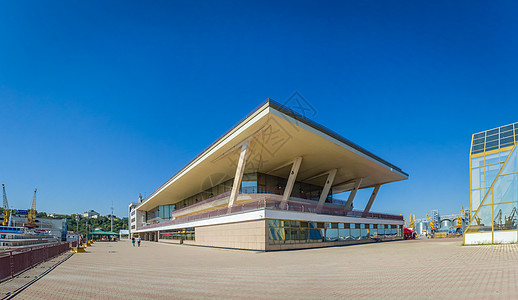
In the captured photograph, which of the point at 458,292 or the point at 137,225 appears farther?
the point at 137,225

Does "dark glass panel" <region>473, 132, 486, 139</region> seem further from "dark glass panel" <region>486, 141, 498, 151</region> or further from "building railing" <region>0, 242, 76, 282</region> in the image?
"building railing" <region>0, 242, 76, 282</region>

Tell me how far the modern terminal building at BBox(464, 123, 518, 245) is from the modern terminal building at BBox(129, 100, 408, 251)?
38.7 ft

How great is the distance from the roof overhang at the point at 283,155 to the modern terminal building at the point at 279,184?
0.08m

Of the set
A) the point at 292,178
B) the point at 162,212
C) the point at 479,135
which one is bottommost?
the point at 162,212

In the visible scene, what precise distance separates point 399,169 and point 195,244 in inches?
1196

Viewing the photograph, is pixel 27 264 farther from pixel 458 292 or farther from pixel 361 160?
pixel 361 160

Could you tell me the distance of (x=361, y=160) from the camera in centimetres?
3788

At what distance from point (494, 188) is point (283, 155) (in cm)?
1880

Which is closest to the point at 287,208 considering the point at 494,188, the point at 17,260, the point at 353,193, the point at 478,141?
the point at 494,188

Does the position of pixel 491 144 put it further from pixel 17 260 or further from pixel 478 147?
pixel 17 260

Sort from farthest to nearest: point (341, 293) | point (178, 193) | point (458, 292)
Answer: point (178, 193) → point (341, 293) → point (458, 292)

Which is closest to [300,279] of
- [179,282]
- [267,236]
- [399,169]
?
[179,282]

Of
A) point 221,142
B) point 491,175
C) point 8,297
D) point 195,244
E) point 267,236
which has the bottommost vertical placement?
point 195,244

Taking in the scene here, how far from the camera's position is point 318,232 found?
31.5 meters
